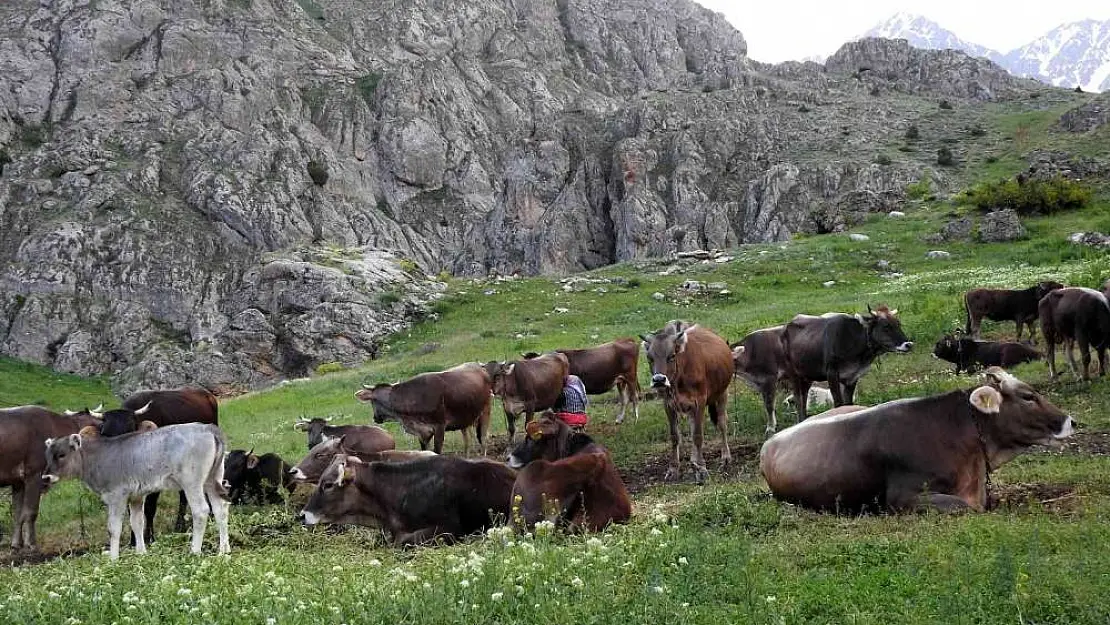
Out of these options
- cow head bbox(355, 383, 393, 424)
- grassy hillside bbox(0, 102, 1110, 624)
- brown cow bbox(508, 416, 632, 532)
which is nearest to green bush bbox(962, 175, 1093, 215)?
grassy hillside bbox(0, 102, 1110, 624)

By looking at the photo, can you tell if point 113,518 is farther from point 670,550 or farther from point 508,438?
point 508,438

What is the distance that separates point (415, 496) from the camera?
11.1 metres

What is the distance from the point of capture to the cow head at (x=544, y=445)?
11.4 m

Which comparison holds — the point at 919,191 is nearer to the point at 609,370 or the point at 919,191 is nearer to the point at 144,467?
the point at 609,370

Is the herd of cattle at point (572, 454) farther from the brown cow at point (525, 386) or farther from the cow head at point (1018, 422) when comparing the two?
the brown cow at point (525, 386)

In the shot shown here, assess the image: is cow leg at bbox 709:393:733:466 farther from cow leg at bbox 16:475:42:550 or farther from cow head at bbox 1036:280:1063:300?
cow leg at bbox 16:475:42:550

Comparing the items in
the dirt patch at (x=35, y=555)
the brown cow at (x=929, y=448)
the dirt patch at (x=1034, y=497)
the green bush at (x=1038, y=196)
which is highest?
the green bush at (x=1038, y=196)

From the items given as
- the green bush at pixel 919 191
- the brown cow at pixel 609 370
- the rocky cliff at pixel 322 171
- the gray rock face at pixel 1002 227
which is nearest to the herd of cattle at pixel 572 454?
the brown cow at pixel 609 370

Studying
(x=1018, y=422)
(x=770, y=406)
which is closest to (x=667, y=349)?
(x=770, y=406)

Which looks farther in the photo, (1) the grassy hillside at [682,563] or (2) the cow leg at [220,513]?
(2) the cow leg at [220,513]

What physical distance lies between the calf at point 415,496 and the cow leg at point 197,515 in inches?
49.2

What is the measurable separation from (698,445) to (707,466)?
75 centimetres

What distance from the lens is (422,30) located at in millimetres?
122688

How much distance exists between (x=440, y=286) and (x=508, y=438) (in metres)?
26.5
